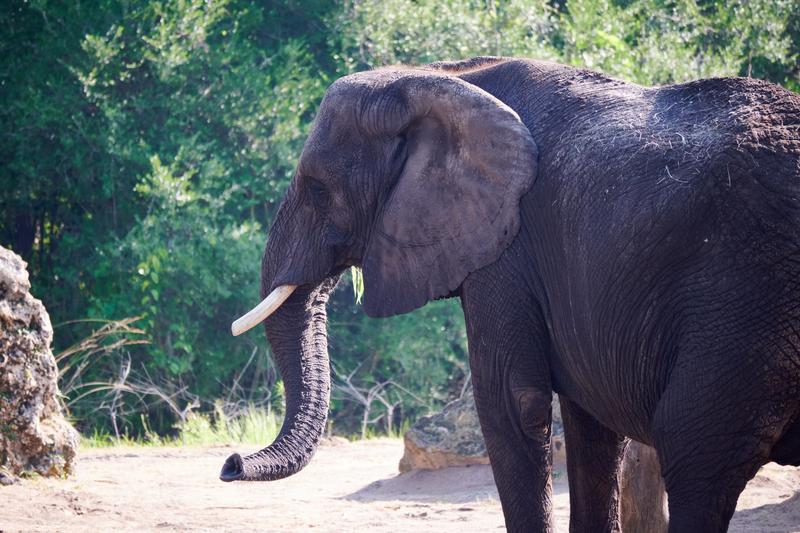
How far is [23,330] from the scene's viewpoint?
803cm

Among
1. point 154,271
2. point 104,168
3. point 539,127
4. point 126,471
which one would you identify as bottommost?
point 126,471

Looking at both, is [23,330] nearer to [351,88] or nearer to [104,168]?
[351,88]

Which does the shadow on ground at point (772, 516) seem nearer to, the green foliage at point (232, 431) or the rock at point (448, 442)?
the rock at point (448, 442)

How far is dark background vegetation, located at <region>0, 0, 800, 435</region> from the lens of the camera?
12734 mm

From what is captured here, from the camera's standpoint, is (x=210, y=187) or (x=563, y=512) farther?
(x=210, y=187)

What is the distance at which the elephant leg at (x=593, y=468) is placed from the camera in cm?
529

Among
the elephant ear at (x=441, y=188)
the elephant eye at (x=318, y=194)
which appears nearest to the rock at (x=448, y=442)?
the elephant eye at (x=318, y=194)

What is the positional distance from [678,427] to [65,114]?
10.4 metres

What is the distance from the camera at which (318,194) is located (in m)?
5.53

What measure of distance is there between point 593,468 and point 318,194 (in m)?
1.81

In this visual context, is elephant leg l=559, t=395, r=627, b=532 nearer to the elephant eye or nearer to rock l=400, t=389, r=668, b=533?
the elephant eye

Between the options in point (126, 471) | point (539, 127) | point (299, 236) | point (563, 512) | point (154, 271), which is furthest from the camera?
point (154, 271)

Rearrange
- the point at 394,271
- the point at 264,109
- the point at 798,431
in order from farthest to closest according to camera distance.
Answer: the point at 264,109
the point at 394,271
the point at 798,431

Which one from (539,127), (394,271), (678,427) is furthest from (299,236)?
(678,427)
